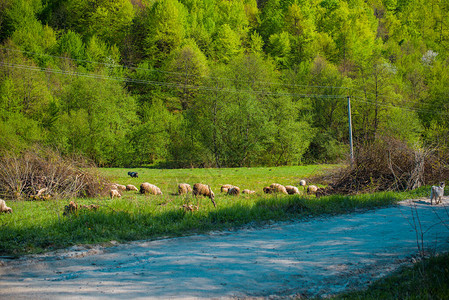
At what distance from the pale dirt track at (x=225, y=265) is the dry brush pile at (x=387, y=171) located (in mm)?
7829

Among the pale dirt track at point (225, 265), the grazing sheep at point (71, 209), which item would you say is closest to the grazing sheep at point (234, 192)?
the pale dirt track at point (225, 265)

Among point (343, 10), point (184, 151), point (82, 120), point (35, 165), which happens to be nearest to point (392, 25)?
point (343, 10)

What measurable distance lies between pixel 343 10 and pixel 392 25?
1741 centimetres

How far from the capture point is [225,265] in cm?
636

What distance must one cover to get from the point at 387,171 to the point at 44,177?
48.4ft

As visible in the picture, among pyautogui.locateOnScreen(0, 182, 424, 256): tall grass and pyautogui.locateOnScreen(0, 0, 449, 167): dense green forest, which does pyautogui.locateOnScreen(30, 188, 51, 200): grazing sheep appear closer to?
pyautogui.locateOnScreen(0, 182, 424, 256): tall grass

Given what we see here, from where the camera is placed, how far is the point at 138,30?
2670 inches

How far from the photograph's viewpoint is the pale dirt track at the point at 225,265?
522 centimetres

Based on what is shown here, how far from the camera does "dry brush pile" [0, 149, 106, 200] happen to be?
529 inches

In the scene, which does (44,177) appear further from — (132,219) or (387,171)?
(387,171)

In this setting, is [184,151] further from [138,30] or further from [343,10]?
[343,10]

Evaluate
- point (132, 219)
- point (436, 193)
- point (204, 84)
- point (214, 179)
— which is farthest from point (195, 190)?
point (204, 84)

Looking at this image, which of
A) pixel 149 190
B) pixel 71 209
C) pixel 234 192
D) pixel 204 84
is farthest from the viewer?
pixel 204 84

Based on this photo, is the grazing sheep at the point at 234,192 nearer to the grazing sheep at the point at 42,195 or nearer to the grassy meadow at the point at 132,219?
the grassy meadow at the point at 132,219
